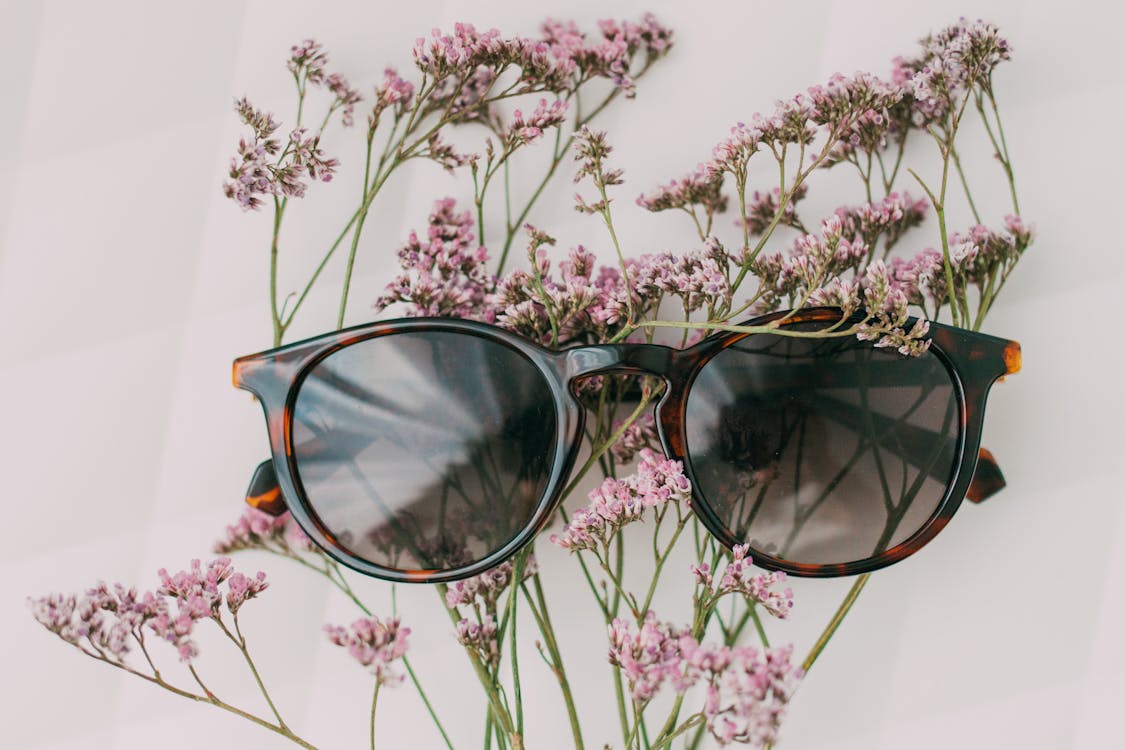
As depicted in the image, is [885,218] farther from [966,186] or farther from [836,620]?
[836,620]

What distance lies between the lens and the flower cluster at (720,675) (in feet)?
1.68

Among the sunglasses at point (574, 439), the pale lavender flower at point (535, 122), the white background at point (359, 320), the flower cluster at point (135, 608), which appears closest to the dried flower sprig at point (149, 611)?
the flower cluster at point (135, 608)

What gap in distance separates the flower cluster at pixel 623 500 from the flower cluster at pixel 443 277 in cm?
22

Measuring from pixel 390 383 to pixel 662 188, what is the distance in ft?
1.01

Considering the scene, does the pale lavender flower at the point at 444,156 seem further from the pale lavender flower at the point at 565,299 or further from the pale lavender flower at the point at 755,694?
the pale lavender flower at the point at 755,694

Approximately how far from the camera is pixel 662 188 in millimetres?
778

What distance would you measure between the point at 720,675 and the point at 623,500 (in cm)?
14

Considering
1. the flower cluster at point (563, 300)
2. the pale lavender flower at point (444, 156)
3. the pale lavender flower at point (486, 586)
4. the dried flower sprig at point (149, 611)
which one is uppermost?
the pale lavender flower at point (444, 156)

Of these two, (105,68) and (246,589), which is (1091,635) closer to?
(246,589)

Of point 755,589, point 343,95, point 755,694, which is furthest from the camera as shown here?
point 343,95

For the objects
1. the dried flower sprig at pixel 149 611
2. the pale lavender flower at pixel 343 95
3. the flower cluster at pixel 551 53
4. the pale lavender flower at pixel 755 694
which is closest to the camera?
the pale lavender flower at pixel 755 694

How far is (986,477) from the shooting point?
0.74 metres

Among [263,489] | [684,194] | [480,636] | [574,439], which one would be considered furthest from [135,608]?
[684,194]

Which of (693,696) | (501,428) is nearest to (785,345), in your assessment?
(501,428)
